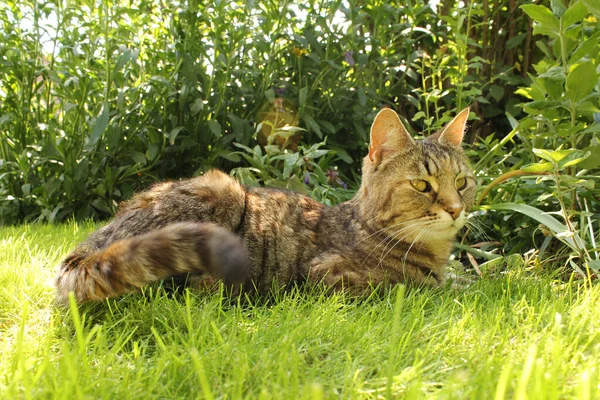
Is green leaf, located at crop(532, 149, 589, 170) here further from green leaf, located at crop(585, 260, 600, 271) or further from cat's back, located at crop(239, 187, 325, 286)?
cat's back, located at crop(239, 187, 325, 286)

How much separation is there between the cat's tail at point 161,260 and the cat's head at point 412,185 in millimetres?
1068

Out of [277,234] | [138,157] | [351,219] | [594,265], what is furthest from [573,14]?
[138,157]

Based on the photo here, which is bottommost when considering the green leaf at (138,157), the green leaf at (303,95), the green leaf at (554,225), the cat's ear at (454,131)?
the green leaf at (554,225)

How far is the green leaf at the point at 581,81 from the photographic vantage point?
8.05 ft

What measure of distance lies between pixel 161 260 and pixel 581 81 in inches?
85.1

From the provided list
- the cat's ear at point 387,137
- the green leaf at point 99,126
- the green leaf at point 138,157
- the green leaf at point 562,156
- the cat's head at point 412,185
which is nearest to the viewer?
the green leaf at point 562,156

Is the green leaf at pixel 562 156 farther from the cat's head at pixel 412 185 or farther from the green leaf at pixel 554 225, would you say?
the cat's head at pixel 412 185

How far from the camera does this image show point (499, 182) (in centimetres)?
329

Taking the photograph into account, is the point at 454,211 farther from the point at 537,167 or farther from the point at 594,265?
the point at 594,265

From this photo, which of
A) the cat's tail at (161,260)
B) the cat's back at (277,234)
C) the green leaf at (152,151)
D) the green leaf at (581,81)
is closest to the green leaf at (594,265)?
the green leaf at (581,81)

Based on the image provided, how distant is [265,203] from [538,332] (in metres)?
1.61

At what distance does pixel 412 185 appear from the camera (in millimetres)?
2766

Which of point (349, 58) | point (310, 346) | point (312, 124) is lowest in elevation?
point (310, 346)

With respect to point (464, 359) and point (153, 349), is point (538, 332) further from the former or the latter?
point (153, 349)
